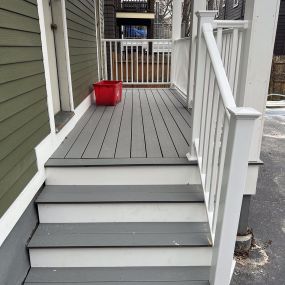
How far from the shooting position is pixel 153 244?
1.93 meters

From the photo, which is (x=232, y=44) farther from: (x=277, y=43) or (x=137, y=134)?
(x=277, y=43)

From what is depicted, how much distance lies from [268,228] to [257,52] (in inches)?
62.6

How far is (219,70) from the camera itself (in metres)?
1.70

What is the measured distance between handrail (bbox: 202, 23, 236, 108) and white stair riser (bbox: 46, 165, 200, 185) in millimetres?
813

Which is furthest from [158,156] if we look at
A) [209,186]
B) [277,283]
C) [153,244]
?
[277,283]

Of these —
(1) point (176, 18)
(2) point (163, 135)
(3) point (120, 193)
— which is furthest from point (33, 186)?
(1) point (176, 18)

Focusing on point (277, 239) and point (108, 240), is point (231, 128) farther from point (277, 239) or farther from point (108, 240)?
point (277, 239)

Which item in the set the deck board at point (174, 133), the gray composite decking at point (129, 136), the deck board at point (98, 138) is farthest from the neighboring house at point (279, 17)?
the deck board at point (98, 138)

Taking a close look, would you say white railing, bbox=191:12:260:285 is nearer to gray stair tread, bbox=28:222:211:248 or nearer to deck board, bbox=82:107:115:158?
gray stair tread, bbox=28:222:211:248

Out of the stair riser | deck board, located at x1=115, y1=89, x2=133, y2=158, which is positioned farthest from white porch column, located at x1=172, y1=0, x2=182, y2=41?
the stair riser

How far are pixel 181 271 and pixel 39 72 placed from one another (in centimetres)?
170

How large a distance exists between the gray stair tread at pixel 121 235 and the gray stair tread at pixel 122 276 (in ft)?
0.58

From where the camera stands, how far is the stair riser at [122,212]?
2119 mm

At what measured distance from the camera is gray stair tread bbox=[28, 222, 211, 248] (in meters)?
1.93
